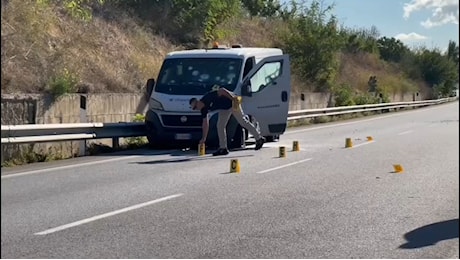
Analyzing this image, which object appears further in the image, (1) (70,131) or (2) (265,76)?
(2) (265,76)

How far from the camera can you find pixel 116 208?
9.50 m

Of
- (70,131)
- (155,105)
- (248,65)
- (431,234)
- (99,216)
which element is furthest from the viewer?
(248,65)

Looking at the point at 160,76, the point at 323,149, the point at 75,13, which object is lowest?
the point at 323,149

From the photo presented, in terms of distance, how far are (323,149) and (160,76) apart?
3955mm

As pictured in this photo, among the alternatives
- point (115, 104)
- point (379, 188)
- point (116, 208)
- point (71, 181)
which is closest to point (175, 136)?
point (115, 104)

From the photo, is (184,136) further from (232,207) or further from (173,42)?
(173,42)

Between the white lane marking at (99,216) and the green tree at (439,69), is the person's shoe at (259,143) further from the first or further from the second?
the white lane marking at (99,216)

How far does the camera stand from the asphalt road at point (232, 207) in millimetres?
7375

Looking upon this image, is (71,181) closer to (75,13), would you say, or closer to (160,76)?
(75,13)

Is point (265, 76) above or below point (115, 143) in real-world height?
above

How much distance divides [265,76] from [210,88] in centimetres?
131

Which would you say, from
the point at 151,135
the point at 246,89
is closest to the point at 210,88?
the point at 246,89

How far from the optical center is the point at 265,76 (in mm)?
17891

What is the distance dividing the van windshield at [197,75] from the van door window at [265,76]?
A: 0.41 m
